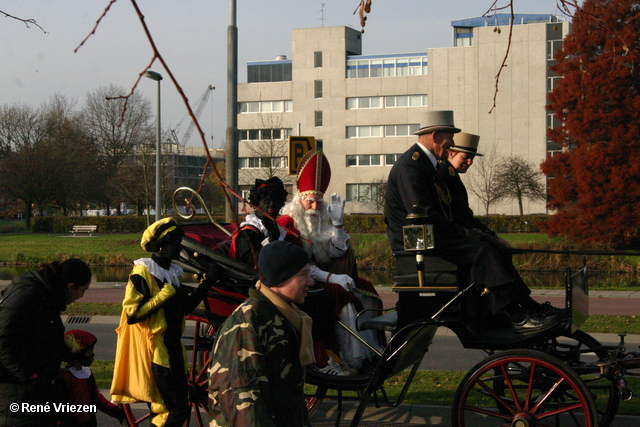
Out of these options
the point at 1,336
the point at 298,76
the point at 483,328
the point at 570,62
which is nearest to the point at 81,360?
the point at 1,336

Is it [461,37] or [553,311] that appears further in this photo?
→ [461,37]

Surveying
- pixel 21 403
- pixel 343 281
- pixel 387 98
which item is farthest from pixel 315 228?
pixel 387 98

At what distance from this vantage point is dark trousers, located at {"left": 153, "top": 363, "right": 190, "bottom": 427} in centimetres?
487

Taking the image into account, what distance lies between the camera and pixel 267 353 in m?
3.15

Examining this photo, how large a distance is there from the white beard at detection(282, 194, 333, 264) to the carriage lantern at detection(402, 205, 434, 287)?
141cm

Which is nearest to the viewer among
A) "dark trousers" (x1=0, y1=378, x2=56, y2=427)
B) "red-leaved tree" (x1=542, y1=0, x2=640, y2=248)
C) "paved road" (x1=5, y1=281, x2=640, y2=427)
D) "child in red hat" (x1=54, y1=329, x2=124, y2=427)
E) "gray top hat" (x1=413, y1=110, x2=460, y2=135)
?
"dark trousers" (x1=0, y1=378, x2=56, y2=427)

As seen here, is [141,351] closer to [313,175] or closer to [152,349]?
[152,349]

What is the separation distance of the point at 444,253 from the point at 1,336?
9.39 feet

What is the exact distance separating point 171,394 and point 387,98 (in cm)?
6578

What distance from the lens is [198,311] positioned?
5.73 m

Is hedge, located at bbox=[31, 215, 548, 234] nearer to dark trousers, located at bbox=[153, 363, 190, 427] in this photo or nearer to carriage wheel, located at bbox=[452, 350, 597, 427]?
carriage wheel, located at bbox=[452, 350, 597, 427]

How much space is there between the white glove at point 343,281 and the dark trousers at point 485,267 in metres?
0.94

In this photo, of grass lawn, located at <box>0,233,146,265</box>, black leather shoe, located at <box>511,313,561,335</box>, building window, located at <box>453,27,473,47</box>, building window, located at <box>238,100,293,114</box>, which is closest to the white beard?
black leather shoe, located at <box>511,313,561,335</box>

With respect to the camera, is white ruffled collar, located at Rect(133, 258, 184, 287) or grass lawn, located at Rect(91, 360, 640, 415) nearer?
white ruffled collar, located at Rect(133, 258, 184, 287)
